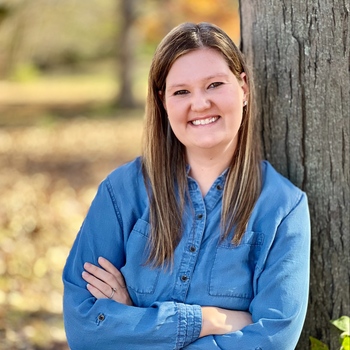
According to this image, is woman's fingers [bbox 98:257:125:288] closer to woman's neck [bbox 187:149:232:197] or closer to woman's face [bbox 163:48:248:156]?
woman's neck [bbox 187:149:232:197]

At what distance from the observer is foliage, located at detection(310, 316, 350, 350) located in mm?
2647

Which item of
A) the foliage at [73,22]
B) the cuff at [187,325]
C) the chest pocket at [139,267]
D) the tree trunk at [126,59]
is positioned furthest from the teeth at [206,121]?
the foliage at [73,22]

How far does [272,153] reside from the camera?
10.3 feet

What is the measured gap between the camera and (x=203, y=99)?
8.46 ft

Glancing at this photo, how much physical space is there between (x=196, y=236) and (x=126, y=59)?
15683mm

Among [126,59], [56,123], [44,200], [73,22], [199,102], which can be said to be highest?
[73,22]

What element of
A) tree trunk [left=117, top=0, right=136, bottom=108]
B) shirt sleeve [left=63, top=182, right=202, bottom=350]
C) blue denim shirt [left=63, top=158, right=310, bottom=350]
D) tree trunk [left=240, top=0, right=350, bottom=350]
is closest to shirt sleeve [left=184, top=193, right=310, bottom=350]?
blue denim shirt [left=63, top=158, right=310, bottom=350]

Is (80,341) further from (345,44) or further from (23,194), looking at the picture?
(23,194)

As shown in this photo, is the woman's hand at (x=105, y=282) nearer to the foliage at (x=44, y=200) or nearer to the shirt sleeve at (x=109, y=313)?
the shirt sleeve at (x=109, y=313)

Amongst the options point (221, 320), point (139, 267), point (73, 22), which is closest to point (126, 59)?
point (73, 22)

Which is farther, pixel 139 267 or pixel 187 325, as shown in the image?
pixel 139 267

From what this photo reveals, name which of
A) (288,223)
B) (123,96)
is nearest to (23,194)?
(288,223)

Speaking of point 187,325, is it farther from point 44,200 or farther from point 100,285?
point 44,200

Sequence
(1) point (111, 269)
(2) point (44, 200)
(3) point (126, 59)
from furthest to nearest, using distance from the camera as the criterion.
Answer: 1. (3) point (126, 59)
2. (2) point (44, 200)
3. (1) point (111, 269)
